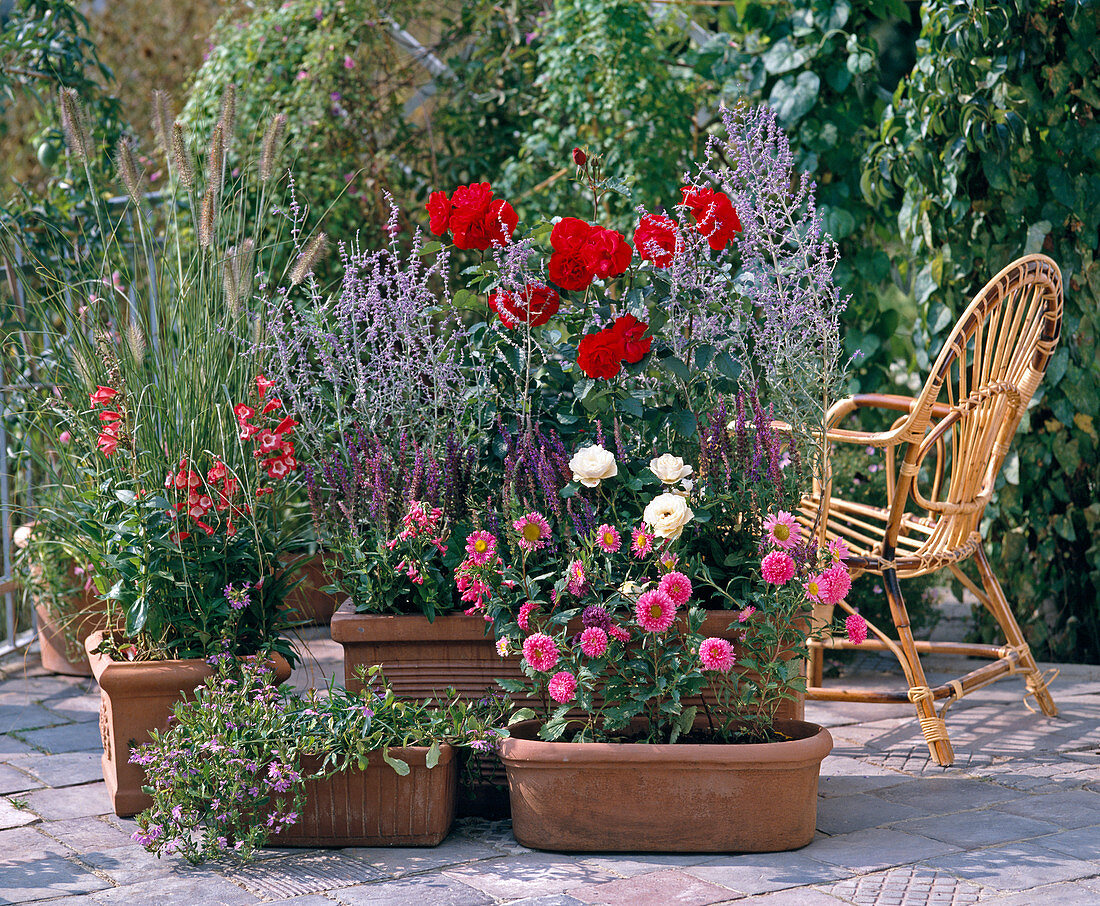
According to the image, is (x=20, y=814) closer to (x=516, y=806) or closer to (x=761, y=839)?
(x=516, y=806)

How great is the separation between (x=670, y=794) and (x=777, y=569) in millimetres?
446

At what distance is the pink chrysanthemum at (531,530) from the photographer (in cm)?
219

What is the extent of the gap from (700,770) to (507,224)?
1.12m

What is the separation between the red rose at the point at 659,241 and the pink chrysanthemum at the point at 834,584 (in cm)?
68

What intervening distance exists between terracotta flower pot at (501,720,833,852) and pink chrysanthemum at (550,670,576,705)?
84mm

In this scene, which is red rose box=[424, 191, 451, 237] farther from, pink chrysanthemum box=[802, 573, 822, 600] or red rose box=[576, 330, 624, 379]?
pink chrysanthemum box=[802, 573, 822, 600]

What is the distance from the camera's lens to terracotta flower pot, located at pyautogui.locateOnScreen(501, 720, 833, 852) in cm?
207

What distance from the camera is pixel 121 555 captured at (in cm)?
241

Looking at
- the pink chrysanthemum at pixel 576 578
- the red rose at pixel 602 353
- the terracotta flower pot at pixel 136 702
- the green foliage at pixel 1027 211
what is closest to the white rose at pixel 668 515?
the pink chrysanthemum at pixel 576 578

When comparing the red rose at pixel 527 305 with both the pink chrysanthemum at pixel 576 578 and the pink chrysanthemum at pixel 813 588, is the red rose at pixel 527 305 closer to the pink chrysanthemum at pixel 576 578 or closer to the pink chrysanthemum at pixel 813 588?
the pink chrysanthemum at pixel 576 578

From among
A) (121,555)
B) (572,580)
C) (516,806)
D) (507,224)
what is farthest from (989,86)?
(121,555)

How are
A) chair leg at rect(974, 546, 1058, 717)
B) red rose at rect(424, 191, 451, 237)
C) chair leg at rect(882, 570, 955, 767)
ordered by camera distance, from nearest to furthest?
red rose at rect(424, 191, 451, 237) < chair leg at rect(882, 570, 955, 767) < chair leg at rect(974, 546, 1058, 717)

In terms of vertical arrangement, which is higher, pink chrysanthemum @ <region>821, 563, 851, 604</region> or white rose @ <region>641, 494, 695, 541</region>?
white rose @ <region>641, 494, 695, 541</region>

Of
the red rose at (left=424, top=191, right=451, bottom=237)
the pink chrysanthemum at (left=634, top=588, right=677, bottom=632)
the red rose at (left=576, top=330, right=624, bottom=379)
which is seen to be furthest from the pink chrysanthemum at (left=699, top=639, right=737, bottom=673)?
the red rose at (left=424, top=191, right=451, bottom=237)
